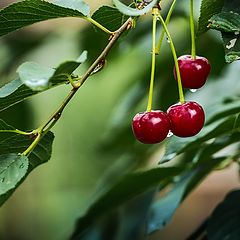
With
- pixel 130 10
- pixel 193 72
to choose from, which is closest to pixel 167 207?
pixel 193 72

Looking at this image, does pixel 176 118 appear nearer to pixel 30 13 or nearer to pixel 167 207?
pixel 30 13

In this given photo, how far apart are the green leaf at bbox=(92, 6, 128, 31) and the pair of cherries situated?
80 millimetres

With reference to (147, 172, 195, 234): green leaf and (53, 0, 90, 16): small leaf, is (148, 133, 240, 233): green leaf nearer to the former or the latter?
(147, 172, 195, 234): green leaf

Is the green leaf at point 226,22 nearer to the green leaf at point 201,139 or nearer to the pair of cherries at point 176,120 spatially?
the pair of cherries at point 176,120

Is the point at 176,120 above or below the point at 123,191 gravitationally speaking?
above

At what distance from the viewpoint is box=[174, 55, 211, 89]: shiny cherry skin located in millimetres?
633

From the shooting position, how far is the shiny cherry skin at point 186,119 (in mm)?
605

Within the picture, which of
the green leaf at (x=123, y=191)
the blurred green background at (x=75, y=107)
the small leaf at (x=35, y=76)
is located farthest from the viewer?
the blurred green background at (x=75, y=107)

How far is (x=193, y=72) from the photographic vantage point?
63 centimetres

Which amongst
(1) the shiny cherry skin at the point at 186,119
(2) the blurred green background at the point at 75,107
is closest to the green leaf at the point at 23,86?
(1) the shiny cherry skin at the point at 186,119

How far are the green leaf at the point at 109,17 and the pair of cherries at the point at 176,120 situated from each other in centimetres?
8

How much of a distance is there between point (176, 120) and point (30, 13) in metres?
0.16

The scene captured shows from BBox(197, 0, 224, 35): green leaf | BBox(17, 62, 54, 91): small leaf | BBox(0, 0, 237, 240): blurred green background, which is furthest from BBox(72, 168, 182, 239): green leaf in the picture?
BBox(17, 62, 54, 91): small leaf

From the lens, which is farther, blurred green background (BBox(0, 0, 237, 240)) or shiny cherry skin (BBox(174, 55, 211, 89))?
blurred green background (BBox(0, 0, 237, 240))
